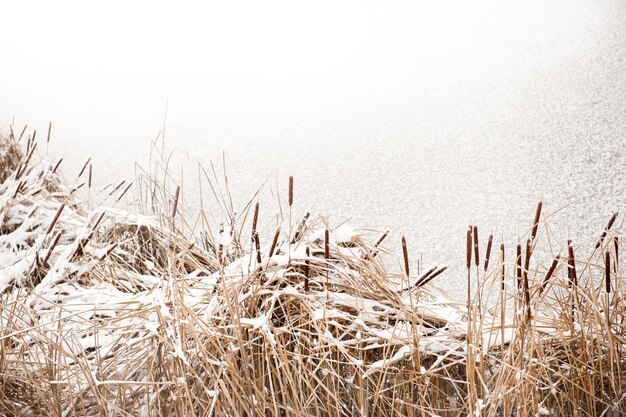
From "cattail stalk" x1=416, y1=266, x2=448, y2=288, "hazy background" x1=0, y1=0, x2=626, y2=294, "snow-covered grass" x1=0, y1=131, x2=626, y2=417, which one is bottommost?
"snow-covered grass" x1=0, y1=131, x2=626, y2=417

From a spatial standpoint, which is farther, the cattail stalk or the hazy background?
the hazy background

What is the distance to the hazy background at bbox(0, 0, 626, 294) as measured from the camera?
58.5 inches

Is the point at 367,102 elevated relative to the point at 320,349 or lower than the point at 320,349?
elevated

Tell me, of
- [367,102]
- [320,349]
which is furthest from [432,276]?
[367,102]

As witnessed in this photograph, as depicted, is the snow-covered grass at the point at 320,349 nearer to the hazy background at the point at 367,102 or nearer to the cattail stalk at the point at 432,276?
the cattail stalk at the point at 432,276

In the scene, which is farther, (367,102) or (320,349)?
(367,102)

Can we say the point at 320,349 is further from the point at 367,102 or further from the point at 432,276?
the point at 367,102

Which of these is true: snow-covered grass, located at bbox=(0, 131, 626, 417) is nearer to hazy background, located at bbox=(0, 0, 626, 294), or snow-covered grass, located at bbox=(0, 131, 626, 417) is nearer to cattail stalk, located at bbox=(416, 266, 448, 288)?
cattail stalk, located at bbox=(416, 266, 448, 288)

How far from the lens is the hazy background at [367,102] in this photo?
1.49 meters

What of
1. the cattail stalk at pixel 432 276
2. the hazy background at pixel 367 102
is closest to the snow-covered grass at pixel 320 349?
the cattail stalk at pixel 432 276

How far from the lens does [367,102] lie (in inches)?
77.3

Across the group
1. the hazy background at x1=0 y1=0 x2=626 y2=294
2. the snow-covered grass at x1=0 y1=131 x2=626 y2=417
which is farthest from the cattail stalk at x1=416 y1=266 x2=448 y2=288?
the hazy background at x1=0 y1=0 x2=626 y2=294

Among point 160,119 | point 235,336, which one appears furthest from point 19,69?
point 235,336

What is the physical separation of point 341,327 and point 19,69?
7.17 feet
